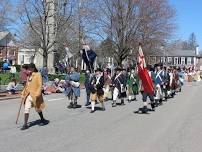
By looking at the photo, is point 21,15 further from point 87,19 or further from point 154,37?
point 154,37

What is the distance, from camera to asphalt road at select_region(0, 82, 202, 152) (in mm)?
10320

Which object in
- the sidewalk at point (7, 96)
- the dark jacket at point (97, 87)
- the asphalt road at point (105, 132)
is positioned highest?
the dark jacket at point (97, 87)

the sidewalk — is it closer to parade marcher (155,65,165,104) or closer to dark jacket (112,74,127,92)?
dark jacket (112,74,127,92)

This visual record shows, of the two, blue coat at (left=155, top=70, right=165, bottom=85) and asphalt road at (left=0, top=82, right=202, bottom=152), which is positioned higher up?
blue coat at (left=155, top=70, right=165, bottom=85)

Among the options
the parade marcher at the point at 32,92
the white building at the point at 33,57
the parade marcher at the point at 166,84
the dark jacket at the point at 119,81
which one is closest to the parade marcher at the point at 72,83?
the dark jacket at the point at 119,81

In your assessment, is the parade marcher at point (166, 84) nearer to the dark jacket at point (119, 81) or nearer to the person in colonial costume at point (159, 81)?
the person in colonial costume at point (159, 81)

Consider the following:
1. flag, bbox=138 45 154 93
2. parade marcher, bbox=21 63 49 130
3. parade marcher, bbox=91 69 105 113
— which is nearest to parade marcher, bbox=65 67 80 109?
parade marcher, bbox=91 69 105 113

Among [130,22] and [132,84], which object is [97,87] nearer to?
[132,84]

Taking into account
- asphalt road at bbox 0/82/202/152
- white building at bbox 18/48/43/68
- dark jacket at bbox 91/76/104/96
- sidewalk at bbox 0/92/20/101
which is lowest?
asphalt road at bbox 0/82/202/152

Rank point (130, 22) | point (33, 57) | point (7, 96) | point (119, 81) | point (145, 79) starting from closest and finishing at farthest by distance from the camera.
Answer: point (145, 79), point (119, 81), point (7, 96), point (130, 22), point (33, 57)

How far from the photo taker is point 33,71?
13.2 m

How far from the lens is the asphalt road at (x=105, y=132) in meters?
10.3

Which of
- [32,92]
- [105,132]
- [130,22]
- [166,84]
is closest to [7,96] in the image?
[166,84]

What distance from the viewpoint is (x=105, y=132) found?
1259cm
